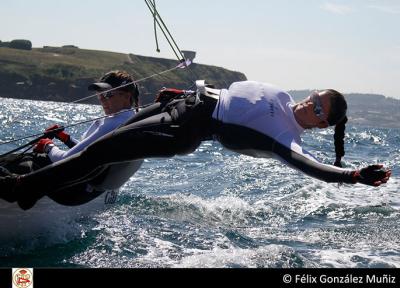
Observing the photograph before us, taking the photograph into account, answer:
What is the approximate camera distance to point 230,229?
8414 millimetres

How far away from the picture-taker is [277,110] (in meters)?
5.50

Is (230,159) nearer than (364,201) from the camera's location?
No

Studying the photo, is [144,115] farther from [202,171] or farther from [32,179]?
[202,171]

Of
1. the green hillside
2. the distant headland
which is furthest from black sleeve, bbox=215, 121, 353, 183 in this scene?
the green hillside

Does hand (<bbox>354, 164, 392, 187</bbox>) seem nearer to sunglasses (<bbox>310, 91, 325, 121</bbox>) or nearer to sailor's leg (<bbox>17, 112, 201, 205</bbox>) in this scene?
sunglasses (<bbox>310, 91, 325, 121</bbox>)

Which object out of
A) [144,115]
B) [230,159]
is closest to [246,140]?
[144,115]

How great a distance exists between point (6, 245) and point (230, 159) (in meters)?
13.4

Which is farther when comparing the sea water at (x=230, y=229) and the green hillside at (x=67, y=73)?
the green hillside at (x=67, y=73)

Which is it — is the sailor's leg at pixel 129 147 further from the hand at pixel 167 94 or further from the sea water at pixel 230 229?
the hand at pixel 167 94

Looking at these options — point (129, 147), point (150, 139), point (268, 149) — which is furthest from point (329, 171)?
point (129, 147)
